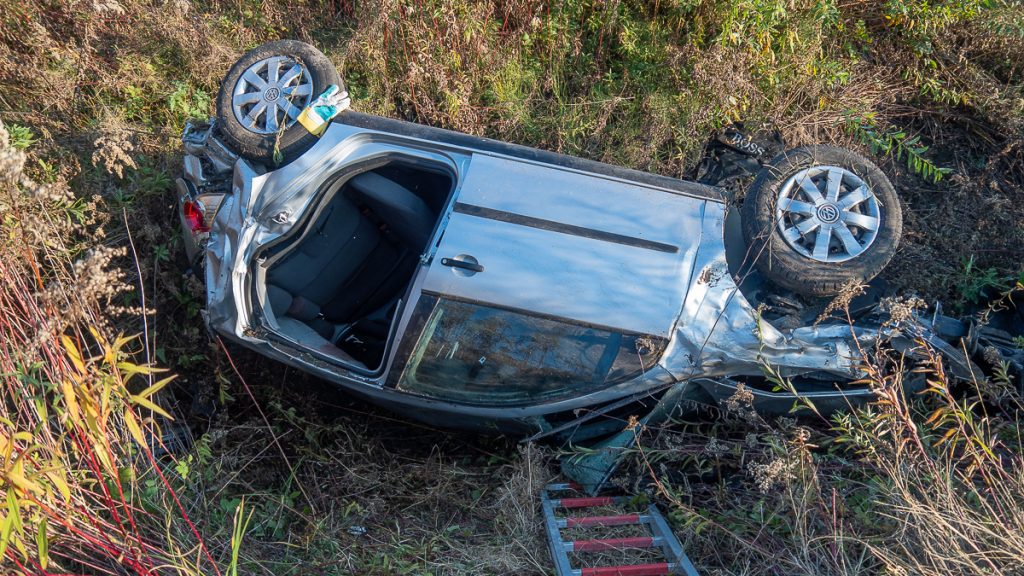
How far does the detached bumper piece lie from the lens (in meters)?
3.21

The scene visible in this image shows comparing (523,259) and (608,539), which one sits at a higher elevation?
(523,259)

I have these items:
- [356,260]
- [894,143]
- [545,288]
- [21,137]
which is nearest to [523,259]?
[545,288]

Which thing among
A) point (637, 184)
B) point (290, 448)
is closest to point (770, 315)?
point (637, 184)

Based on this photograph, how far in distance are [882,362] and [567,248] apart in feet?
4.70

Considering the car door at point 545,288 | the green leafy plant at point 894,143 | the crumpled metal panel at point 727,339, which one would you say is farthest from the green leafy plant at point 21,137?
the green leafy plant at point 894,143

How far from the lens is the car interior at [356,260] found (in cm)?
391

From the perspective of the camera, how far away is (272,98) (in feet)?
13.3

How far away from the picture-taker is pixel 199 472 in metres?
3.77

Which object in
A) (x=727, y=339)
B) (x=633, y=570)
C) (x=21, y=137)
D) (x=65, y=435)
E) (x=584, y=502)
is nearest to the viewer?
(x=65, y=435)

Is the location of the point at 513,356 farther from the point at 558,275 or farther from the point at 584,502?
the point at 584,502

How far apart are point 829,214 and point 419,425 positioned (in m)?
2.65

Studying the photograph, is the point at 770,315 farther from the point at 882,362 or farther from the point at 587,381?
the point at 587,381

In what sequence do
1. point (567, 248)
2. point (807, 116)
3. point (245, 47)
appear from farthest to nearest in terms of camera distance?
point (245, 47), point (807, 116), point (567, 248)

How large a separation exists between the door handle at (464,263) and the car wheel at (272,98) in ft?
3.77
